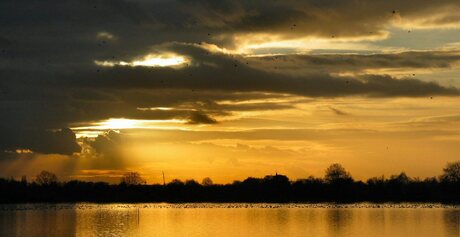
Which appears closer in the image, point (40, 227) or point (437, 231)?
point (437, 231)

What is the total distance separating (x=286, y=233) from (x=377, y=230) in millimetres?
11604

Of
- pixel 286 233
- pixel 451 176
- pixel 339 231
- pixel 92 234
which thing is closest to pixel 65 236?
pixel 92 234

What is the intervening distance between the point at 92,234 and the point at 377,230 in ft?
107

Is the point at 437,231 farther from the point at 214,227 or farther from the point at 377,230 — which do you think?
the point at 214,227

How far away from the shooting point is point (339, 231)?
279ft

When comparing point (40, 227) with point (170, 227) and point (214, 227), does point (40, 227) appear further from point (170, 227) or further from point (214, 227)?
point (214, 227)

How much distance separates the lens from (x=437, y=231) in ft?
278

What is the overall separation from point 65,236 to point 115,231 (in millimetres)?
6868

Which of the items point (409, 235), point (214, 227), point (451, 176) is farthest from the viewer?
point (451, 176)

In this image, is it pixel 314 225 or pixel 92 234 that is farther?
pixel 314 225

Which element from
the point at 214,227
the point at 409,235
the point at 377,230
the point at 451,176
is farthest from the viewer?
the point at 451,176

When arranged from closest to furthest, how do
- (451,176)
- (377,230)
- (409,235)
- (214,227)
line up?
(409,235) < (377,230) < (214,227) < (451,176)

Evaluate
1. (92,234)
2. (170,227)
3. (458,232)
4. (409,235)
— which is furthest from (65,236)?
(458,232)

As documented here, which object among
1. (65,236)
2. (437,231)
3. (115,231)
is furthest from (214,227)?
(437,231)
